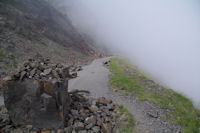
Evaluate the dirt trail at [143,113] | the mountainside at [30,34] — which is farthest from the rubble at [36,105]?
the mountainside at [30,34]

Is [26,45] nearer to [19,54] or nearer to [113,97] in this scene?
[19,54]

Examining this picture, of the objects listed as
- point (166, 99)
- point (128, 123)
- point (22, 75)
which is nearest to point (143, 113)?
point (128, 123)

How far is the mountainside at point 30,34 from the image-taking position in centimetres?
1677

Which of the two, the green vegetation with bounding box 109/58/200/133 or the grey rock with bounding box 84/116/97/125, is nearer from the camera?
the grey rock with bounding box 84/116/97/125

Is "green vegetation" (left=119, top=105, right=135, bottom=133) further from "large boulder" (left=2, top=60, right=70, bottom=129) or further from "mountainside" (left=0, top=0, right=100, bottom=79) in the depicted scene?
"mountainside" (left=0, top=0, right=100, bottom=79)

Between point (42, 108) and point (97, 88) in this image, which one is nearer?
point (42, 108)

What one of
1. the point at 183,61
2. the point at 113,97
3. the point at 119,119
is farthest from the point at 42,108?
the point at 183,61

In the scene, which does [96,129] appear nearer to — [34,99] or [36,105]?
[36,105]

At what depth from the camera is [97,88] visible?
1232 centimetres

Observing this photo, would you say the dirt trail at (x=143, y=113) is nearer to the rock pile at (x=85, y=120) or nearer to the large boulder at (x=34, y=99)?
the rock pile at (x=85, y=120)

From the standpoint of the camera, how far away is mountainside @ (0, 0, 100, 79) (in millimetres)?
16772

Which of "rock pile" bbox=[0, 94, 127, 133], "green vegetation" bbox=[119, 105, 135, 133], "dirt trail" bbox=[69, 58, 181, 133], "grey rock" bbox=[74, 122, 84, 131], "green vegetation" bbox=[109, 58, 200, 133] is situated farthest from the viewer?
"green vegetation" bbox=[109, 58, 200, 133]

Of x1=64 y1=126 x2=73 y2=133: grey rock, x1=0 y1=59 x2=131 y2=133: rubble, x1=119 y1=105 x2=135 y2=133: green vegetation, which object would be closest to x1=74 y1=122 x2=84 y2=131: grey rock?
x1=0 y1=59 x2=131 y2=133: rubble

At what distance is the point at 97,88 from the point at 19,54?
13.4 meters
